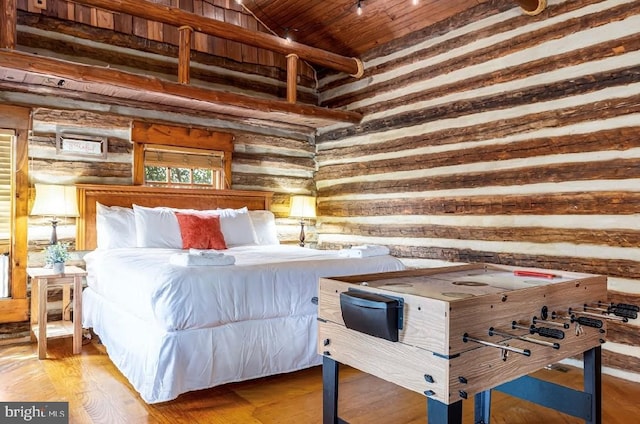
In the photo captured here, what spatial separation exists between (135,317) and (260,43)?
9.85 ft

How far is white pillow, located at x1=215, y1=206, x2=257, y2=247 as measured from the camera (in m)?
4.77

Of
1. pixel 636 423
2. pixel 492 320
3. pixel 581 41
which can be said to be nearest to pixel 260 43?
pixel 581 41

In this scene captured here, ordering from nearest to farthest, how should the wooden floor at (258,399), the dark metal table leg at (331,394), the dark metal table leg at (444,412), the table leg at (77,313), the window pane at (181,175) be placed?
the dark metal table leg at (444,412) → the dark metal table leg at (331,394) → the wooden floor at (258,399) → the table leg at (77,313) → the window pane at (181,175)

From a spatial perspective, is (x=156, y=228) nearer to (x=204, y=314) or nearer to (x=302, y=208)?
(x=204, y=314)

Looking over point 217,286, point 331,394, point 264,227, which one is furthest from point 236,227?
point 331,394

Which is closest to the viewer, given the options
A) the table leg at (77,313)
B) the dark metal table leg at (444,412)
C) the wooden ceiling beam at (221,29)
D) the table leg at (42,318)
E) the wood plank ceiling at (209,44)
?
the dark metal table leg at (444,412)

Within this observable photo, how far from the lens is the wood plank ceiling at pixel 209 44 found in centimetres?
412

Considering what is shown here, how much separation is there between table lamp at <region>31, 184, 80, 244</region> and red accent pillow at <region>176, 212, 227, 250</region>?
0.94m

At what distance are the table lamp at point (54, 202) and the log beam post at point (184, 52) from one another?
4.79 feet

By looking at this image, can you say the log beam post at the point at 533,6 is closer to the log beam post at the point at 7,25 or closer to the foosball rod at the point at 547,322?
the foosball rod at the point at 547,322

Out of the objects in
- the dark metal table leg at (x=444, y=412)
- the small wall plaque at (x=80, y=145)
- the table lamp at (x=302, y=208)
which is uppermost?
the small wall plaque at (x=80, y=145)

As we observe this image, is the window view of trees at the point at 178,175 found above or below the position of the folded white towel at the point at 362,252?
above

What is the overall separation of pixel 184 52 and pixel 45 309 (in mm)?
2560

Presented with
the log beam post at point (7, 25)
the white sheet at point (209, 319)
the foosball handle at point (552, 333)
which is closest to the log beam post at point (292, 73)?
the white sheet at point (209, 319)
